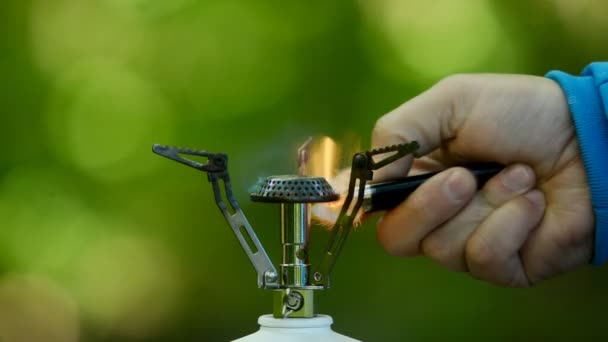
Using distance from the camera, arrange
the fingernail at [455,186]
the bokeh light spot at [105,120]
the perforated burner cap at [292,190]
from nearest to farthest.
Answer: the perforated burner cap at [292,190]
the fingernail at [455,186]
the bokeh light spot at [105,120]

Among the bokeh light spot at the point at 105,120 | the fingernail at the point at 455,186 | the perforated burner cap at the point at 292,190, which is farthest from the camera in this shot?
the bokeh light spot at the point at 105,120

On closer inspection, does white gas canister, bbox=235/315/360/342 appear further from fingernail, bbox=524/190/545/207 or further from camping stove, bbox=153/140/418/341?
fingernail, bbox=524/190/545/207

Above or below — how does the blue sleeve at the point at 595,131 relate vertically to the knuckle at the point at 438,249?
above

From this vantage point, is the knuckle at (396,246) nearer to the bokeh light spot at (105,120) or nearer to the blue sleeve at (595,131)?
the blue sleeve at (595,131)

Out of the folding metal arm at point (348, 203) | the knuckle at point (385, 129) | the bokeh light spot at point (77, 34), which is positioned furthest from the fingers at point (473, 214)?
the bokeh light spot at point (77, 34)

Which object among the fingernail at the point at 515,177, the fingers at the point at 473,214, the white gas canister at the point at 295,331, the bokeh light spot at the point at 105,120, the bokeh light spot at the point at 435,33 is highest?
the bokeh light spot at the point at 435,33

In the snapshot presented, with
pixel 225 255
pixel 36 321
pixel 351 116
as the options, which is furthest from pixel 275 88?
pixel 36 321

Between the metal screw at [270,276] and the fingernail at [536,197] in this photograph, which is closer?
the metal screw at [270,276]
